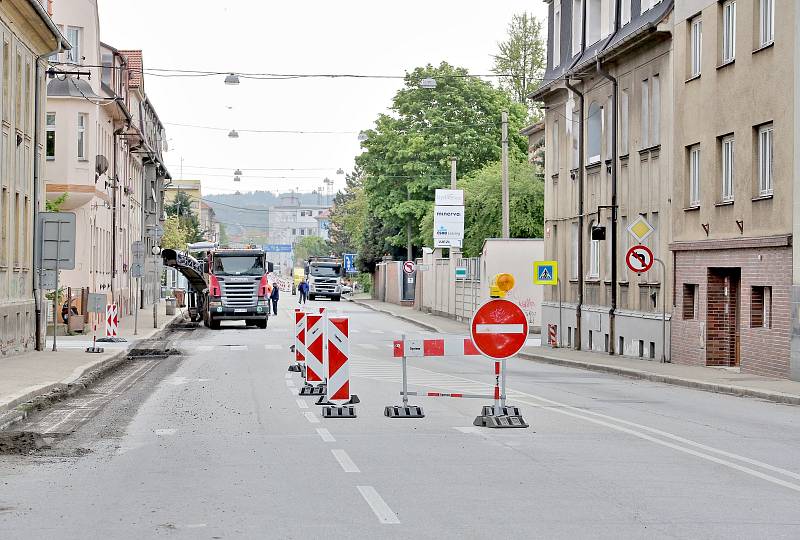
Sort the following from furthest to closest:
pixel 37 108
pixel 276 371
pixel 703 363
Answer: pixel 37 108
pixel 703 363
pixel 276 371

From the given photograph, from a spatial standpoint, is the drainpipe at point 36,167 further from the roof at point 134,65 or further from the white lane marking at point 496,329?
the roof at point 134,65

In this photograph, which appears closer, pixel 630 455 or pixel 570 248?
pixel 630 455

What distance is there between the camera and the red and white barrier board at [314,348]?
19.1m

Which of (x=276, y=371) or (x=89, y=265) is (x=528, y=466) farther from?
(x=89, y=265)

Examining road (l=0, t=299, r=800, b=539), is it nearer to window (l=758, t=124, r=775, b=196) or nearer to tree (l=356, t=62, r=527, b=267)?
window (l=758, t=124, r=775, b=196)

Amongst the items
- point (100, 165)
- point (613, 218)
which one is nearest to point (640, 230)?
point (613, 218)

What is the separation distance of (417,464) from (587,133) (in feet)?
91.4

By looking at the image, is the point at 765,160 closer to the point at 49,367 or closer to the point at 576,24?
the point at 49,367

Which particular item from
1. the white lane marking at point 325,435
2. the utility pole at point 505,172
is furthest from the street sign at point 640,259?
the utility pole at point 505,172

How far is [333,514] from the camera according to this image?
29.4 ft

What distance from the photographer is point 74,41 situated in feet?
163

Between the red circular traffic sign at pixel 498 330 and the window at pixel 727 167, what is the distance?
13.7 meters

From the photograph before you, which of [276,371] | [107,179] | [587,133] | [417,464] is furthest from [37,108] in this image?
[417,464]

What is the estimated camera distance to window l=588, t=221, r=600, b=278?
37.8 meters
